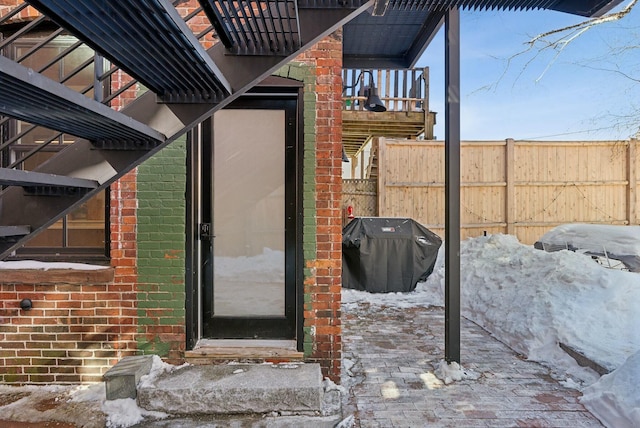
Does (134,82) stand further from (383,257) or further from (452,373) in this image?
(383,257)

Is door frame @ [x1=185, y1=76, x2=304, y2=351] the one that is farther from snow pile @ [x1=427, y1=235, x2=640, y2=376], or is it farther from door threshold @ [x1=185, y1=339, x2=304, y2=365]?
snow pile @ [x1=427, y1=235, x2=640, y2=376]

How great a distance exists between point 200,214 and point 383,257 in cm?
425

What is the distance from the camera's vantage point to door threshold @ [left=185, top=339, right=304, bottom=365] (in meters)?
3.15

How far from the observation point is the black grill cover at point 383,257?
6.91 m

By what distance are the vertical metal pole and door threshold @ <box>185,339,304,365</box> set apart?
141cm

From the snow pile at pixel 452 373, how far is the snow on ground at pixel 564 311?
0.77 metres

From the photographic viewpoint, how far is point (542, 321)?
4.16 m

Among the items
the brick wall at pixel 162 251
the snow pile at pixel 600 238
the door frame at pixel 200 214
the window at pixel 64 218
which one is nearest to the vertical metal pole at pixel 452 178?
the door frame at pixel 200 214

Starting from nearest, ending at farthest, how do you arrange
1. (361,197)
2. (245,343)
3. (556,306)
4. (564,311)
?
(245,343) → (564,311) → (556,306) → (361,197)

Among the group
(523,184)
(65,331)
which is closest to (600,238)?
(523,184)

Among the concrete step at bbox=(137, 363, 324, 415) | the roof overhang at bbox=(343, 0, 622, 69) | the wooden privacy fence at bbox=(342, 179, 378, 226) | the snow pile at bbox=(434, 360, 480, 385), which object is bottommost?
the snow pile at bbox=(434, 360, 480, 385)

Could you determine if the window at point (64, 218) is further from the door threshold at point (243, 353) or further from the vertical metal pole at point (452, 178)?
the vertical metal pole at point (452, 178)

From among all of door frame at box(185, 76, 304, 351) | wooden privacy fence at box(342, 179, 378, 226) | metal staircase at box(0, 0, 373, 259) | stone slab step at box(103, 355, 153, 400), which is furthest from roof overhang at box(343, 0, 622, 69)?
wooden privacy fence at box(342, 179, 378, 226)

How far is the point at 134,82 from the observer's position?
1.68 m
